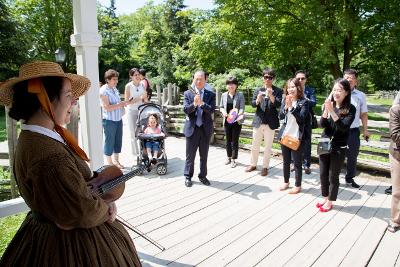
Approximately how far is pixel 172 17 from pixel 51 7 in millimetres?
10706

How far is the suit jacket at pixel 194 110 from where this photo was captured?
5379 millimetres

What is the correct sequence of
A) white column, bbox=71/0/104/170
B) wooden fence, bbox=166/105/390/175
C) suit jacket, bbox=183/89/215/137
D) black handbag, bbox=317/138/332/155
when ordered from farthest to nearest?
wooden fence, bbox=166/105/390/175, suit jacket, bbox=183/89/215/137, black handbag, bbox=317/138/332/155, white column, bbox=71/0/104/170

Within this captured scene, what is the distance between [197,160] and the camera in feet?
23.7

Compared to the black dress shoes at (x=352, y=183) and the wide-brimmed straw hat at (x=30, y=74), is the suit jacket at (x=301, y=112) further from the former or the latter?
the wide-brimmed straw hat at (x=30, y=74)

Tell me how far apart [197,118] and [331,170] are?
7.15ft

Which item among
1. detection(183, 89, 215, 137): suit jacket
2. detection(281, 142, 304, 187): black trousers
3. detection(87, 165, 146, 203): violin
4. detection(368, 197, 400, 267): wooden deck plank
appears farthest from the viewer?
detection(183, 89, 215, 137): suit jacket

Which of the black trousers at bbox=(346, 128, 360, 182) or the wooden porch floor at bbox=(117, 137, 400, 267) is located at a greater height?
the black trousers at bbox=(346, 128, 360, 182)

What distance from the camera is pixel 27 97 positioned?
1723 millimetres

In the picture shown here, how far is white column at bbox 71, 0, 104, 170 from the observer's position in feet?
9.20

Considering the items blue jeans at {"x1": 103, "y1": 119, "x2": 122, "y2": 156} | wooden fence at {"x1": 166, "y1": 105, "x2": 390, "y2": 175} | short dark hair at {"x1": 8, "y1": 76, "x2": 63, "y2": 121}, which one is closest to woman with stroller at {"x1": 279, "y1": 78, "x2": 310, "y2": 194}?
wooden fence at {"x1": 166, "y1": 105, "x2": 390, "y2": 175}

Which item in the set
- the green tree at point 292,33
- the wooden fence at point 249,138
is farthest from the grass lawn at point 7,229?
the green tree at point 292,33

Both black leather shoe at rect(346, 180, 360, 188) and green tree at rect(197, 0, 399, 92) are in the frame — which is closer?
black leather shoe at rect(346, 180, 360, 188)

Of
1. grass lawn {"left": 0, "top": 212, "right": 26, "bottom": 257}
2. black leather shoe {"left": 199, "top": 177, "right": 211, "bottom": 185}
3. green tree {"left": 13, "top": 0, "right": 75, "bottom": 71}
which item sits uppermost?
green tree {"left": 13, "top": 0, "right": 75, "bottom": 71}

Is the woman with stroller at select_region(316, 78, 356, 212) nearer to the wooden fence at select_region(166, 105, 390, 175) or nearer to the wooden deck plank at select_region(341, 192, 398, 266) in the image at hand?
the wooden deck plank at select_region(341, 192, 398, 266)
